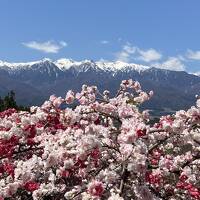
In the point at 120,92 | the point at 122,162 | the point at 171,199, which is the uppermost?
the point at 120,92

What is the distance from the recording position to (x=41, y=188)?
10469mm

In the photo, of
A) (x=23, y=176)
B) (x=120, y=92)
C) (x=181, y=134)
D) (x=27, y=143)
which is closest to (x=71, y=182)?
(x=27, y=143)

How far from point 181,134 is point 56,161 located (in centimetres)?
237

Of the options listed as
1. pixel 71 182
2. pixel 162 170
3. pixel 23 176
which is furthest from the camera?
pixel 71 182

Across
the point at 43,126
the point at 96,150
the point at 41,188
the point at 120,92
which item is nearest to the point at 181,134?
the point at 96,150

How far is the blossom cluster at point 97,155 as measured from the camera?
8.21 meters

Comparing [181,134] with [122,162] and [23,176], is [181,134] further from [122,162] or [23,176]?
[23,176]

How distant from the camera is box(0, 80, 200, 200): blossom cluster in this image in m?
8.21

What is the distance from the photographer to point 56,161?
386 inches

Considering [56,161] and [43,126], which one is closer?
[56,161]

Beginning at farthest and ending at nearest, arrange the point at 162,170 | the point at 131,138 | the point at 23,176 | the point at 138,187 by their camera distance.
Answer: the point at 162,170 < the point at 23,176 < the point at 138,187 < the point at 131,138

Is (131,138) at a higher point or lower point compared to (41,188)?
higher

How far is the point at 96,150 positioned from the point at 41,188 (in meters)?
1.85

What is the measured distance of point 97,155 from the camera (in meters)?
9.52
